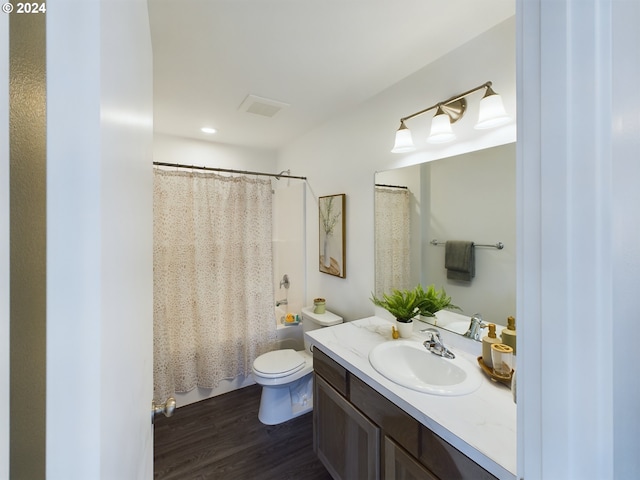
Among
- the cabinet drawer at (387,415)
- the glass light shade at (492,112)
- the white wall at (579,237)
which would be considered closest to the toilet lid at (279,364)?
the cabinet drawer at (387,415)

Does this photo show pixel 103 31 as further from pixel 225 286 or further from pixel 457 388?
pixel 225 286

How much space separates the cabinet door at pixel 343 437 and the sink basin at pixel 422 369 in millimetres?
260

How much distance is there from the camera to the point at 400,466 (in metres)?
1.07

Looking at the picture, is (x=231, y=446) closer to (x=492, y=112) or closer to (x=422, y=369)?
(x=422, y=369)

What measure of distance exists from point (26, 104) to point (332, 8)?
4.48 feet

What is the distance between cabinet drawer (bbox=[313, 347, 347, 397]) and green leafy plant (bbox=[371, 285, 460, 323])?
0.47 meters

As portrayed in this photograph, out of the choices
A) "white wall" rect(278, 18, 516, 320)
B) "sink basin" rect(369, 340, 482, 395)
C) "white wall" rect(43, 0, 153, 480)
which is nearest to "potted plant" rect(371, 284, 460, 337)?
"sink basin" rect(369, 340, 482, 395)

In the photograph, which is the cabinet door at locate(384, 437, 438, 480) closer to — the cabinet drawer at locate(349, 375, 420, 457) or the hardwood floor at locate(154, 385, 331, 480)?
the cabinet drawer at locate(349, 375, 420, 457)

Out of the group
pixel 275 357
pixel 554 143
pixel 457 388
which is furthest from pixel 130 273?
pixel 275 357

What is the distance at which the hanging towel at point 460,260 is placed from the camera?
1.45 meters

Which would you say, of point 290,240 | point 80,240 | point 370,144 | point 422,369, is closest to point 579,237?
point 80,240

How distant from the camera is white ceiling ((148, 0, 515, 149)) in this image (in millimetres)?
1220

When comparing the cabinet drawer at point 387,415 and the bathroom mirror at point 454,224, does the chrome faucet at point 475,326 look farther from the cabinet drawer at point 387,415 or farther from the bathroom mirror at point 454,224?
the cabinet drawer at point 387,415

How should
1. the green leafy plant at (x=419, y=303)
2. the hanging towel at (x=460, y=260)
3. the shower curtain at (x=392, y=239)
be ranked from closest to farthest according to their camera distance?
the hanging towel at (x=460, y=260) < the green leafy plant at (x=419, y=303) < the shower curtain at (x=392, y=239)
